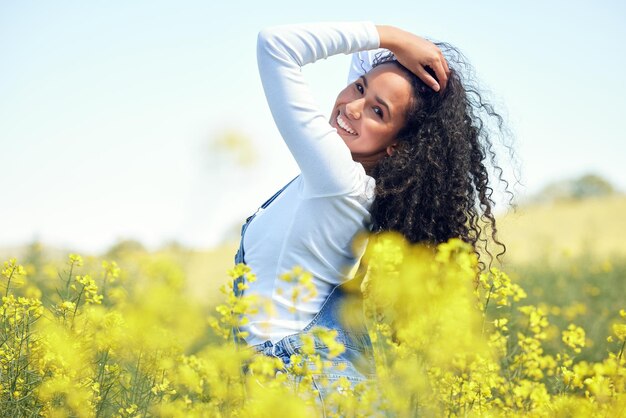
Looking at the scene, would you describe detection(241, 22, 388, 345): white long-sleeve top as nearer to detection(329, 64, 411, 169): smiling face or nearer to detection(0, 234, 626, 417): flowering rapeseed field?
detection(0, 234, 626, 417): flowering rapeseed field

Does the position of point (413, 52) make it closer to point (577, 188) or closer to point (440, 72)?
point (440, 72)

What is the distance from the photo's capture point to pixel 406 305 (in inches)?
103

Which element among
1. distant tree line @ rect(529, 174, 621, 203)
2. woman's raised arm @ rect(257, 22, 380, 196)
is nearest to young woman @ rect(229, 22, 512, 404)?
woman's raised arm @ rect(257, 22, 380, 196)

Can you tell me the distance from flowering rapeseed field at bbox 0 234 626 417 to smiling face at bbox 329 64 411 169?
31 cm

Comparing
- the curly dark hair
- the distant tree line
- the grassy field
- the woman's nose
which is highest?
the woman's nose

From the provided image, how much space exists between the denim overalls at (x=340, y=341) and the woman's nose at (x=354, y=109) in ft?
1.04

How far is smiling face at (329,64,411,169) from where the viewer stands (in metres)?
2.74

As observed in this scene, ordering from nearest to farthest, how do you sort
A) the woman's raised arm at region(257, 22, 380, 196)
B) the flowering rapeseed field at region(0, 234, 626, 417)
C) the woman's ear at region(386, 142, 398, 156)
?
1. the flowering rapeseed field at region(0, 234, 626, 417)
2. the woman's raised arm at region(257, 22, 380, 196)
3. the woman's ear at region(386, 142, 398, 156)

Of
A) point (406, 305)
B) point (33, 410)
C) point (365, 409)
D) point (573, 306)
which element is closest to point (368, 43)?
point (406, 305)

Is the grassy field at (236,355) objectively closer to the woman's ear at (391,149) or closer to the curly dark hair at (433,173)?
the curly dark hair at (433,173)

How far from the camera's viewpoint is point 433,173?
9.27 feet

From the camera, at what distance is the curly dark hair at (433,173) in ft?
8.93

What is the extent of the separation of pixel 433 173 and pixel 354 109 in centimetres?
34

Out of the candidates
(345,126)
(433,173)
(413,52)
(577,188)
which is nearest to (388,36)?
(413,52)
